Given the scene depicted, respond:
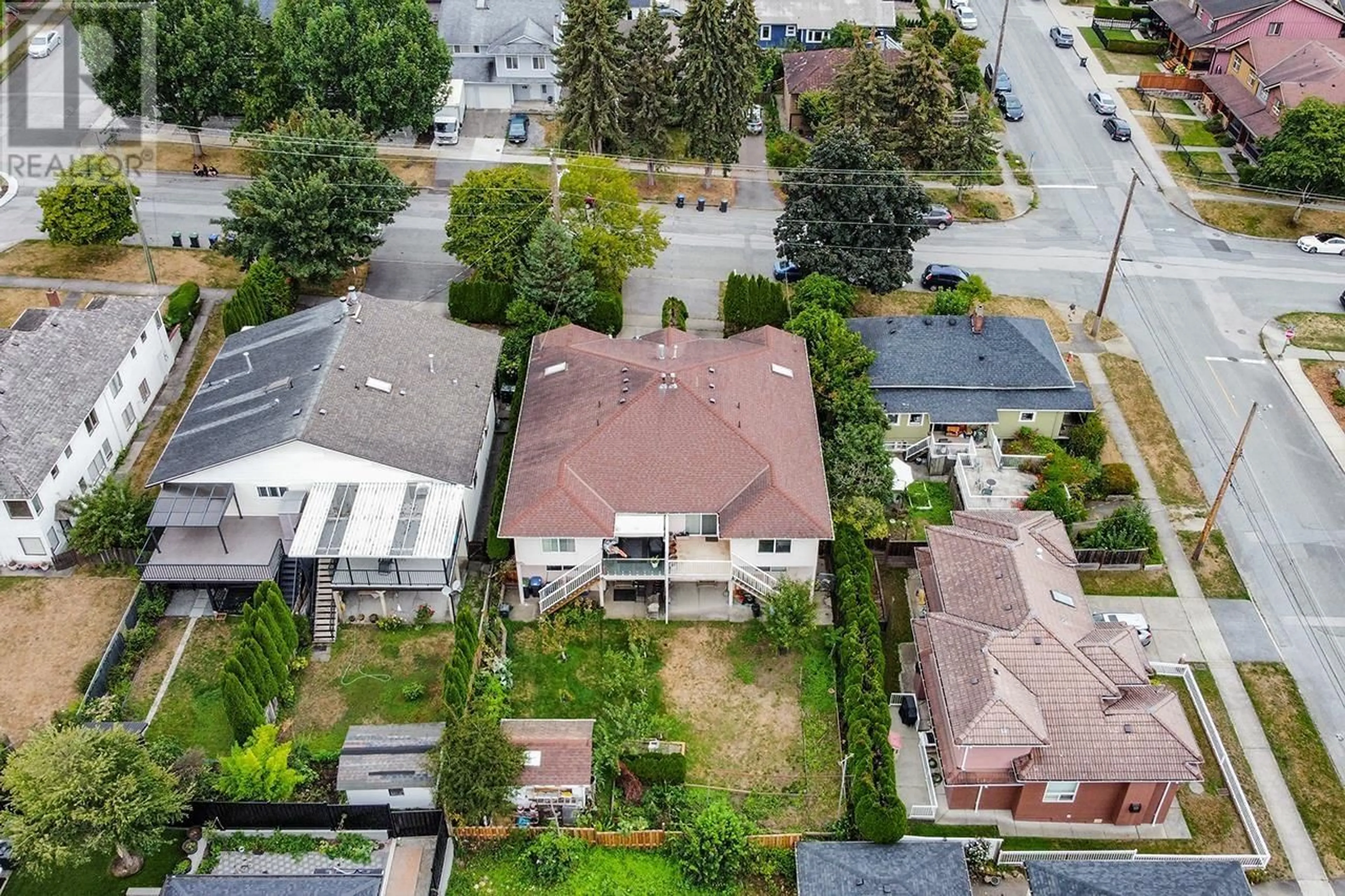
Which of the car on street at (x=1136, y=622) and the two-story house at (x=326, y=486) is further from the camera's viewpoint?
the car on street at (x=1136, y=622)

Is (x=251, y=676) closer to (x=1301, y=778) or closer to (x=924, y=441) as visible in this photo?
(x=924, y=441)

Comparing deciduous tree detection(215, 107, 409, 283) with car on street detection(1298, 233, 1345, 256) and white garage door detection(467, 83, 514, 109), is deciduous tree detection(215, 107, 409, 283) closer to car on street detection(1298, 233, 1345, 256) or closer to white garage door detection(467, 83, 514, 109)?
white garage door detection(467, 83, 514, 109)

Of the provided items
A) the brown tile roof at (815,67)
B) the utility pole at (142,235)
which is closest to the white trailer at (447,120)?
the utility pole at (142,235)

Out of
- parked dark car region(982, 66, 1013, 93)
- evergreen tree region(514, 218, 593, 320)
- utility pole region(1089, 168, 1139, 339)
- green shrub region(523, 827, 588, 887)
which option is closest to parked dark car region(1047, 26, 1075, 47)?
parked dark car region(982, 66, 1013, 93)

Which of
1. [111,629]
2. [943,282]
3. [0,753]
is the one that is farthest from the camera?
[943,282]

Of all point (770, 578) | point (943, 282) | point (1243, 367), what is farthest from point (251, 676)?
point (1243, 367)

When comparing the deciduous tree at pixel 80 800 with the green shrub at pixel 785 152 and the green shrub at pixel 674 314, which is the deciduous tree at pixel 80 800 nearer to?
the green shrub at pixel 674 314

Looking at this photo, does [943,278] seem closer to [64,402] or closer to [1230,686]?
[1230,686]
